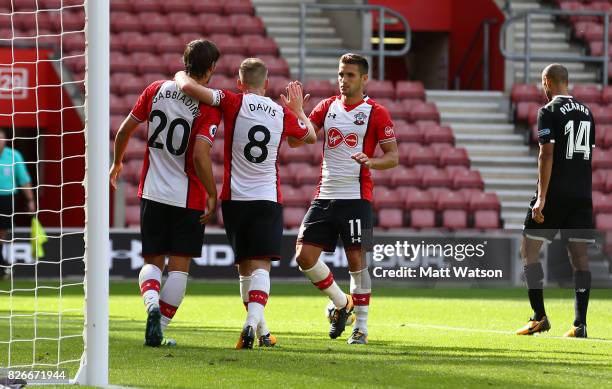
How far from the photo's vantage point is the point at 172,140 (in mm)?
7383

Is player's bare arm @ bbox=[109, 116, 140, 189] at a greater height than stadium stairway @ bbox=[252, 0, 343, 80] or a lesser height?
lesser

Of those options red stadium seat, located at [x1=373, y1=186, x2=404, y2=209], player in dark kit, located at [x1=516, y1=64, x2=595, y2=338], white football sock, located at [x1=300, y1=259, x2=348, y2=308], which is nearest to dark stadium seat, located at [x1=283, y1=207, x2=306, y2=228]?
red stadium seat, located at [x1=373, y1=186, x2=404, y2=209]

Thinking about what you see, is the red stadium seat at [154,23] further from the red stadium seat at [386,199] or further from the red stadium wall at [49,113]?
the red stadium seat at [386,199]

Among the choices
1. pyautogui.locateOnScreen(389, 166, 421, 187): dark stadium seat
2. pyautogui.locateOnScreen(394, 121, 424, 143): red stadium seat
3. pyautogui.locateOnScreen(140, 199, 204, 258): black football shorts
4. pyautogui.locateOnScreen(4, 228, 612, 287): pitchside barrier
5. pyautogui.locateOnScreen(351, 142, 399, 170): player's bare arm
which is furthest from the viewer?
pyautogui.locateOnScreen(394, 121, 424, 143): red stadium seat

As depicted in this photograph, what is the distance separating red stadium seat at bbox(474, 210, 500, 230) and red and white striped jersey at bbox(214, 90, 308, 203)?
9.67 meters

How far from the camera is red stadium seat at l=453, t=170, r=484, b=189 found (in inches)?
695

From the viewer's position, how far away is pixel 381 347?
7.57 metres

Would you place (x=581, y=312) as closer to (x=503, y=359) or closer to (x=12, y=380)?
(x=503, y=359)

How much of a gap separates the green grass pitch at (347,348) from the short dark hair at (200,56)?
161cm

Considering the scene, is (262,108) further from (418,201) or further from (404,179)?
(404,179)

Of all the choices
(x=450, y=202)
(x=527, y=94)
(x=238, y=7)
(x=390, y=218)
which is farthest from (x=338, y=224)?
(x=238, y=7)

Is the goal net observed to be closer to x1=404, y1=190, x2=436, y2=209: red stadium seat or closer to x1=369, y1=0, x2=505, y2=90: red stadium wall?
x1=404, y1=190, x2=436, y2=209: red stadium seat

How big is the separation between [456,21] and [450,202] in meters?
6.68

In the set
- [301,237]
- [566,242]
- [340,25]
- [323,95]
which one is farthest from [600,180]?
[301,237]
